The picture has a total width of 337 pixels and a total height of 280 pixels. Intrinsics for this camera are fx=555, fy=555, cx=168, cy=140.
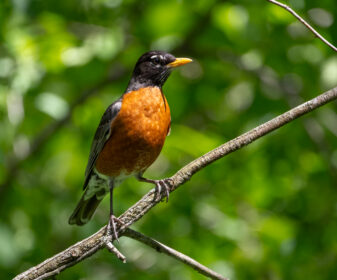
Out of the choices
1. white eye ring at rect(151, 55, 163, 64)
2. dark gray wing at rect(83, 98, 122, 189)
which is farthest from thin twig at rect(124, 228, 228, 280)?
white eye ring at rect(151, 55, 163, 64)

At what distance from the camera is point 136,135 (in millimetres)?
3816

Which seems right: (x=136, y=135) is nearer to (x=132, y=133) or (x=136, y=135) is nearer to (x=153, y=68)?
(x=132, y=133)

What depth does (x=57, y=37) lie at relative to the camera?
15.8ft

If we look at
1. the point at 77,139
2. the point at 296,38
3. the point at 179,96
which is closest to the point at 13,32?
the point at 77,139

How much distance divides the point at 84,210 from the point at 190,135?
107 centimetres

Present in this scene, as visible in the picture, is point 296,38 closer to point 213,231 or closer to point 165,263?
point 213,231

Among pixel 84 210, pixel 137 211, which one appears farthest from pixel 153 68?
pixel 137 211

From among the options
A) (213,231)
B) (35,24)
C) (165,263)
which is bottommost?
(165,263)

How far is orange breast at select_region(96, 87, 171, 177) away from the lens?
150 inches

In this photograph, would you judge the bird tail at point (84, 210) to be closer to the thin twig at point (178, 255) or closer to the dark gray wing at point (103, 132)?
the dark gray wing at point (103, 132)

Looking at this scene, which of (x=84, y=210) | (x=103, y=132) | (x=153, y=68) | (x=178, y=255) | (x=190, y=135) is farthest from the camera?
(x=190, y=135)

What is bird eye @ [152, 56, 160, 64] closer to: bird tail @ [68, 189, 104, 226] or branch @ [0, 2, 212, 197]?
branch @ [0, 2, 212, 197]

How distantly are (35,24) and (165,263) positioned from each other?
2.59 metres

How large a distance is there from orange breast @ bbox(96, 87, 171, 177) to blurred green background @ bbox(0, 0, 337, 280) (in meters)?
0.69
